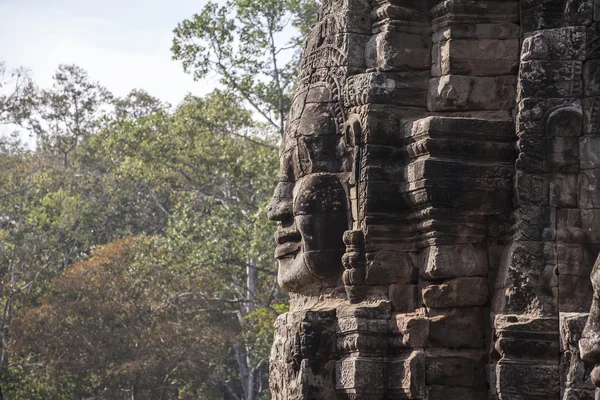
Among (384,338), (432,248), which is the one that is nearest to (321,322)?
(384,338)

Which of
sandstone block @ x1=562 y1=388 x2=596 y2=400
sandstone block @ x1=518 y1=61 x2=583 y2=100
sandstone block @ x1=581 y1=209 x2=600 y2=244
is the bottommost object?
sandstone block @ x1=562 y1=388 x2=596 y2=400

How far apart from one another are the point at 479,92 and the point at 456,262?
3.75ft

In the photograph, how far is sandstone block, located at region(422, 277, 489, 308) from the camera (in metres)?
7.54

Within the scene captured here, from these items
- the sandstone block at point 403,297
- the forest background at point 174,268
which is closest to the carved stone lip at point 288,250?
the sandstone block at point 403,297

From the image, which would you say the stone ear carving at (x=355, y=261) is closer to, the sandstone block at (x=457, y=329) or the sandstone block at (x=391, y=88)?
the sandstone block at (x=457, y=329)

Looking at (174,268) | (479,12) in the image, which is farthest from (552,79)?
(174,268)

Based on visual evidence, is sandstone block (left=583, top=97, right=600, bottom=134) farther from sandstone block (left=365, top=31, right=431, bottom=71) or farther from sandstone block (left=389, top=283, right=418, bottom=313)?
sandstone block (left=389, top=283, right=418, bottom=313)

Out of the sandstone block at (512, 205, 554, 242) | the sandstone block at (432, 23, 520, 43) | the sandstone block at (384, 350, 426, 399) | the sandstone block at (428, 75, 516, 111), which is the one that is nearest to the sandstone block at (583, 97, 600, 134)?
the sandstone block at (512, 205, 554, 242)

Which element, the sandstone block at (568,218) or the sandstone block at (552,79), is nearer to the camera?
the sandstone block at (568,218)

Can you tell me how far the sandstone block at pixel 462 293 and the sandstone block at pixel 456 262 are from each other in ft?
0.15

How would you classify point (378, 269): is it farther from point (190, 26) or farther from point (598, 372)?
point (190, 26)

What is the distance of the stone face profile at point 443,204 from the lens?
715 cm

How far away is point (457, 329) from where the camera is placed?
24.8 feet

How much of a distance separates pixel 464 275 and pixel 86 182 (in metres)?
25.5
